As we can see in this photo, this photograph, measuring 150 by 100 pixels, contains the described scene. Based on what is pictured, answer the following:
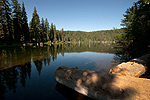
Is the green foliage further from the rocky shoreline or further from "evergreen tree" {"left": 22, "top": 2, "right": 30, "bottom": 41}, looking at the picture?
"evergreen tree" {"left": 22, "top": 2, "right": 30, "bottom": 41}

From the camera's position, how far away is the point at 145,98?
2.93 m

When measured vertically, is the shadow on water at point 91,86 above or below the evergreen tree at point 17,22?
below

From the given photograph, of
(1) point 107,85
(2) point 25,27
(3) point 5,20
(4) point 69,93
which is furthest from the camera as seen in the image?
(2) point 25,27

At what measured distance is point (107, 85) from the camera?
12.3 feet

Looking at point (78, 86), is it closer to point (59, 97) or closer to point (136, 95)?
point (59, 97)

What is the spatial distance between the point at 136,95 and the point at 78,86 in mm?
2553

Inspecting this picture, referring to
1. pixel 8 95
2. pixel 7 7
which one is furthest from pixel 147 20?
pixel 7 7

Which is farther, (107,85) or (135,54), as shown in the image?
(135,54)

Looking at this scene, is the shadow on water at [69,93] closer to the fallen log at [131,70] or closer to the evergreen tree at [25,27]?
the fallen log at [131,70]

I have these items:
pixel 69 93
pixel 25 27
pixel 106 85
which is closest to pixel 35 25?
pixel 25 27

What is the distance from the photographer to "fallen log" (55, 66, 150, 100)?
319cm

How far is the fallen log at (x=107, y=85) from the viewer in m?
3.19

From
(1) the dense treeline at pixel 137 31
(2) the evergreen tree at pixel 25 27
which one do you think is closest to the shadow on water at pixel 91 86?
(1) the dense treeline at pixel 137 31

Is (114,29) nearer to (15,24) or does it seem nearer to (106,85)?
(106,85)
